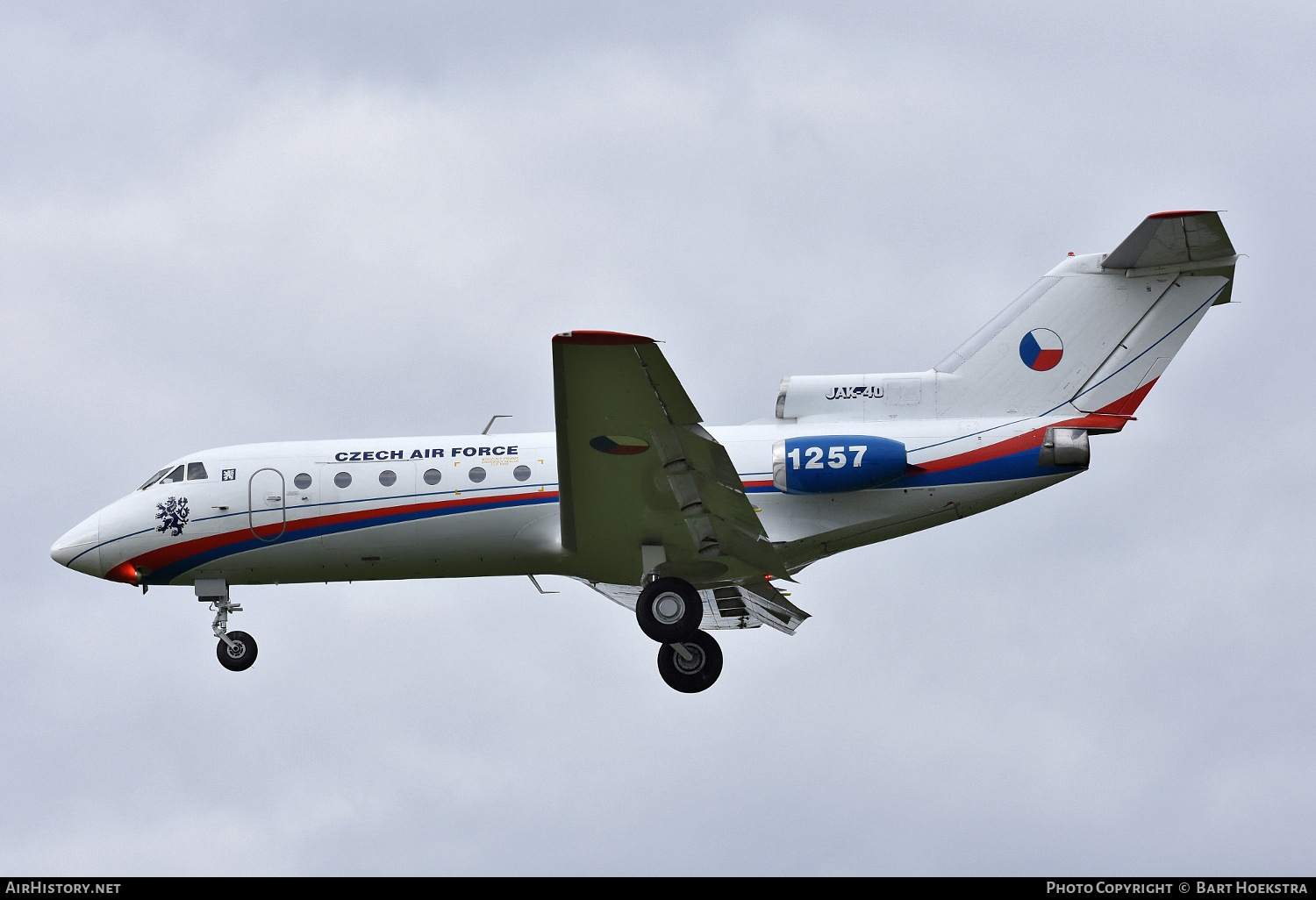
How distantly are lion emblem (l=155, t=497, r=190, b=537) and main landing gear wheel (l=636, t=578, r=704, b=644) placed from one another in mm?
7903

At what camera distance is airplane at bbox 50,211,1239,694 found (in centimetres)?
2334

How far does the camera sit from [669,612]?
2347 cm

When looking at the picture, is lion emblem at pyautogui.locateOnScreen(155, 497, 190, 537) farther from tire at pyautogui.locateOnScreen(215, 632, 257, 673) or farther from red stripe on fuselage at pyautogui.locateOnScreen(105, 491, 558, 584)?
tire at pyautogui.locateOnScreen(215, 632, 257, 673)

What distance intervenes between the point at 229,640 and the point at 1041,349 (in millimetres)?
14120

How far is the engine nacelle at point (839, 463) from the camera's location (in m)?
23.2

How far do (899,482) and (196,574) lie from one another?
1155cm

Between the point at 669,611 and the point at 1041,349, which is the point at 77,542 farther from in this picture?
the point at 1041,349

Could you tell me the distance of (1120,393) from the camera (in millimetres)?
24312

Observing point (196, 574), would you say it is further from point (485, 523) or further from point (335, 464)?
point (485, 523)

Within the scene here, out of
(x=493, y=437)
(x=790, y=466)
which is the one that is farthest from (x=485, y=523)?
(x=790, y=466)

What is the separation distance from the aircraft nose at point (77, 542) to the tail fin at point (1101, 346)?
13993mm

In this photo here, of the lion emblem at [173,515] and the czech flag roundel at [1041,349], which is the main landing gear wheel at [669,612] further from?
the lion emblem at [173,515]

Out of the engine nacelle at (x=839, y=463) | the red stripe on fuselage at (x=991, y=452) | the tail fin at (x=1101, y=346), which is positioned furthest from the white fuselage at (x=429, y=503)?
the engine nacelle at (x=839, y=463)

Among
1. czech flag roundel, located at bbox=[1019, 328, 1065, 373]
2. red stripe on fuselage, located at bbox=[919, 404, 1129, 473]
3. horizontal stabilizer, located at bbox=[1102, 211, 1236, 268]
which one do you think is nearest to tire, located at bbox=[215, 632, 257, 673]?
red stripe on fuselage, located at bbox=[919, 404, 1129, 473]
